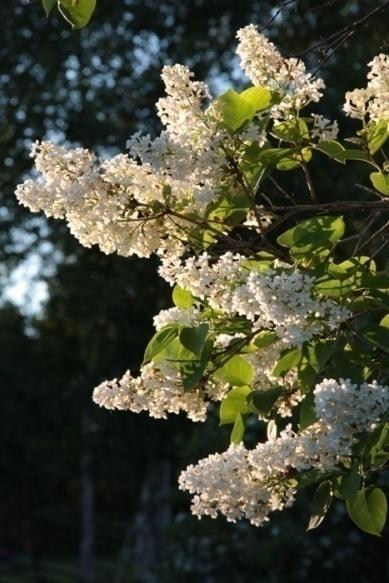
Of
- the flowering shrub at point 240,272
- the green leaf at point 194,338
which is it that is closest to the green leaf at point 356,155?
the flowering shrub at point 240,272

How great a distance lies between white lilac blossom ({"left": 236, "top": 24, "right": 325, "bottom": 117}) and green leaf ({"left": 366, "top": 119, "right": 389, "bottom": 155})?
0.14 meters

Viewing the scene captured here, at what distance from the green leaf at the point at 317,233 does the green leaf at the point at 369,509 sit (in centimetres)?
52

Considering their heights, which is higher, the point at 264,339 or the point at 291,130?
the point at 291,130

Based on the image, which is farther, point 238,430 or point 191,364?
point 238,430

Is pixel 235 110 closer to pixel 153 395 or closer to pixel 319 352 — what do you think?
pixel 319 352

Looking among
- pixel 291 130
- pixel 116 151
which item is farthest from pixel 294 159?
pixel 116 151

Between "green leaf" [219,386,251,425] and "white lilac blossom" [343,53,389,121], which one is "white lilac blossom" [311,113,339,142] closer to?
"white lilac blossom" [343,53,389,121]

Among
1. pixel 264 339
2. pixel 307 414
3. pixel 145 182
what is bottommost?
pixel 307 414

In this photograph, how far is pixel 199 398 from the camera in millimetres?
2564

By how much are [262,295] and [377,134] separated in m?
0.59

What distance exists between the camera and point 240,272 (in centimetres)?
238

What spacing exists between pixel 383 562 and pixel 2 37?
6147 mm

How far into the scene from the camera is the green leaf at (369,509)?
2.46 m

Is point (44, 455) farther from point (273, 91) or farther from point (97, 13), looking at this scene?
point (273, 91)
